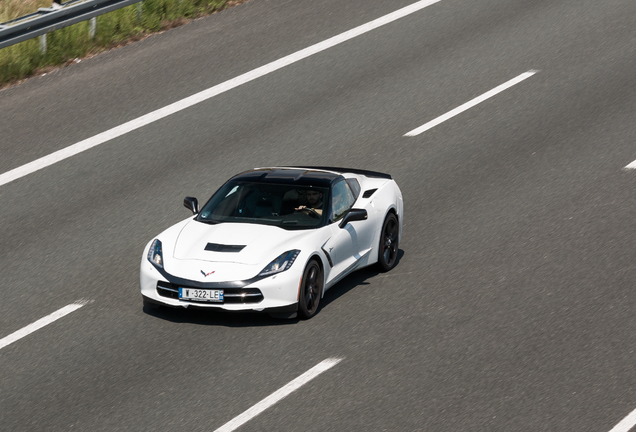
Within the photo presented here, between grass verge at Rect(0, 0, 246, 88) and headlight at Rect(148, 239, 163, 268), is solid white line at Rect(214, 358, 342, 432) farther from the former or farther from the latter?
grass verge at Rect(0, 0, 246, 88)

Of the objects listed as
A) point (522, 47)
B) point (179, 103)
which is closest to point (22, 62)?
point (179, 103)

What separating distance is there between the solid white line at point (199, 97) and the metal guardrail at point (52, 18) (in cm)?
293

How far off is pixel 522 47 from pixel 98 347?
468 inches

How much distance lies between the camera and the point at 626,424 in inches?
326

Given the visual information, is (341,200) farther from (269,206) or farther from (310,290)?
(310,290)

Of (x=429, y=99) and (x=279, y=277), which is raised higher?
(x=279, y=277)

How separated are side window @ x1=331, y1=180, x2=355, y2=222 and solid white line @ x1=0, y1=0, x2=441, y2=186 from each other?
5337 mm

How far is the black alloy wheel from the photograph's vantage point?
11.9 meters

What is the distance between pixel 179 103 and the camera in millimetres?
17172

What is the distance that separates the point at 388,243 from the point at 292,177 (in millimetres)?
1382

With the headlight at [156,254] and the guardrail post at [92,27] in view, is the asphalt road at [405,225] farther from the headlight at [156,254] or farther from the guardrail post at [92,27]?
the guardrail post at [92,27]

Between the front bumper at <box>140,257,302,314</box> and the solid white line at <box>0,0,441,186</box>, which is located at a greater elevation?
the front bumper at <box>140,257,302,314</box>

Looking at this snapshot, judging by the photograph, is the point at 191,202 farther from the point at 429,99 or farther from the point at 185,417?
the point at 429,99

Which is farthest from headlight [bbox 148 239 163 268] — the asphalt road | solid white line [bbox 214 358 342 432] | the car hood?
solid white line [bbox 214 358 342 432]
